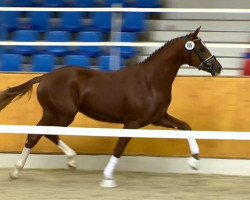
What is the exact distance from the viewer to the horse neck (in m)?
6.36

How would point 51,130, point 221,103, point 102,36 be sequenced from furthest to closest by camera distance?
1. point 102,36
2. point 221,103
3. point 51,130

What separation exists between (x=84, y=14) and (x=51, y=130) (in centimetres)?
405

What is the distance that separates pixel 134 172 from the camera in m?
7.02

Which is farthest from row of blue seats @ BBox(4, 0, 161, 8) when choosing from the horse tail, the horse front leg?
the horse front leg

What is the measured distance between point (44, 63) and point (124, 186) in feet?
8.05

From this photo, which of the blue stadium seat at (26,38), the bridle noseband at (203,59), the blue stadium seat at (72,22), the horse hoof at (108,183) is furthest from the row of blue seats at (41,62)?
the horse hoof at (108,183)

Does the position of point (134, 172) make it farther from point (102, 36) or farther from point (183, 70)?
point (102, 36)

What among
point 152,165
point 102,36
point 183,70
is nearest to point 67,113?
point 152,165

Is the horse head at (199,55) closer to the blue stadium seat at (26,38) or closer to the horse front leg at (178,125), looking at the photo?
the horse front leg at (178,125)

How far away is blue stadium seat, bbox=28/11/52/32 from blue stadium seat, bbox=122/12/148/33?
1238 millimetres

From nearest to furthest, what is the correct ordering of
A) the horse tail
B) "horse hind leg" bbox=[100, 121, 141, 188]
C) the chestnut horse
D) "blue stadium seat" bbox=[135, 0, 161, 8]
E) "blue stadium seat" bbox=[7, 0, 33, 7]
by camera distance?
"horse hind leg" bbox=[100, 121, 141, 188] < the chestnut horse < the horse tail < "blue stadium seat" bbox=[135, 0, 161, 8] < "blue stadium seat" bbox=[7, 0, 33, 7]

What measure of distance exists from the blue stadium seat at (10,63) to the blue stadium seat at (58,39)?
21.2 inches

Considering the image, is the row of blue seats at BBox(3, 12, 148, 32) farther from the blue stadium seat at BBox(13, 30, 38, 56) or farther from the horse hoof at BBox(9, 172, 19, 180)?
the horse hoof at BBox(9, 172, 19, 180)

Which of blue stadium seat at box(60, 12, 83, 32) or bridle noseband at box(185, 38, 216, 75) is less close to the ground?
bridle noseband at box(185, 38, 216, 75)
